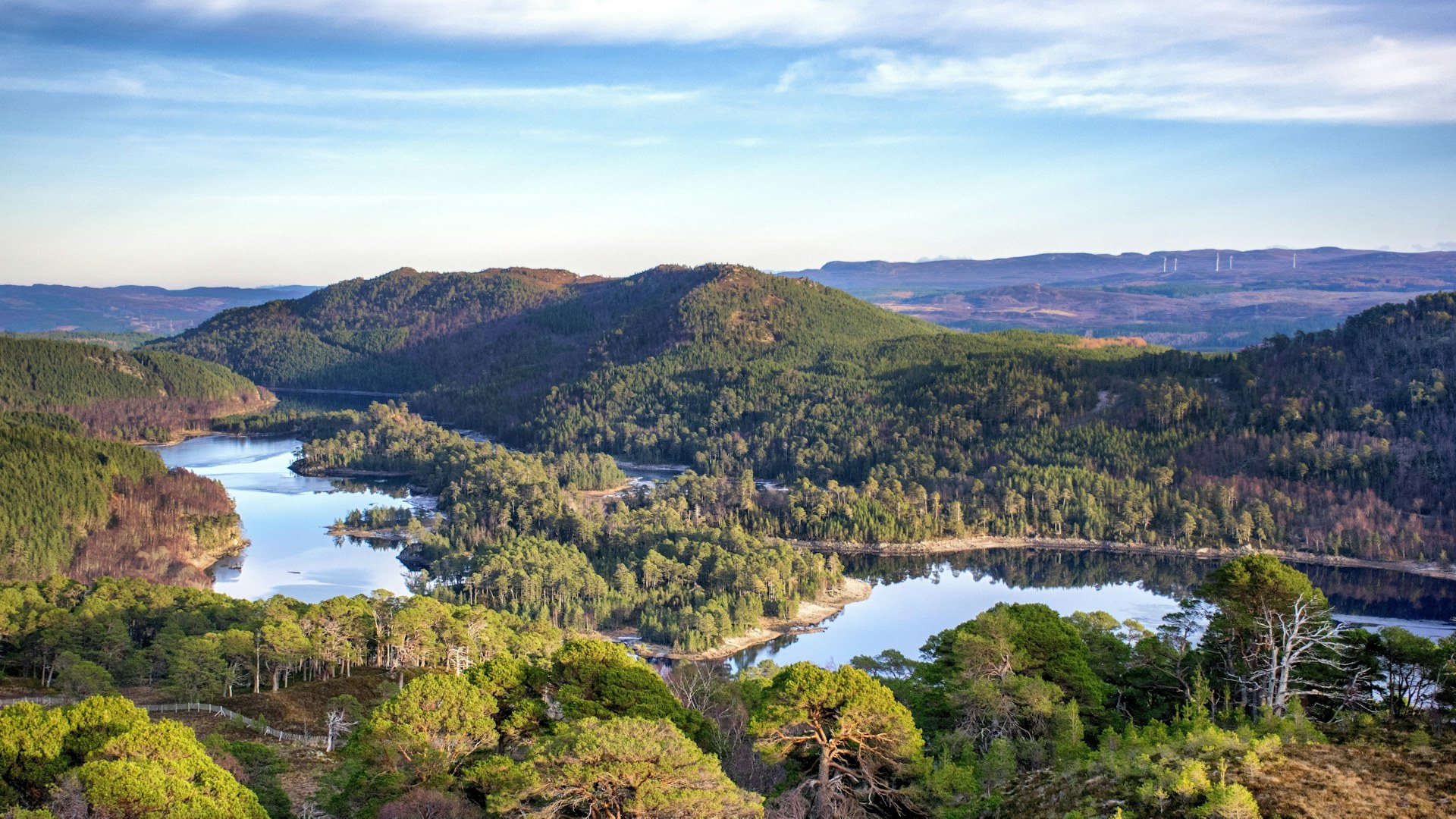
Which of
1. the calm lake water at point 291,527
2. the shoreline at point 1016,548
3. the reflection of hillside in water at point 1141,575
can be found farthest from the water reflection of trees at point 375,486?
the reflection of hillside in water at point 1141,575

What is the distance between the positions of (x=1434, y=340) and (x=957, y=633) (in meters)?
92.1

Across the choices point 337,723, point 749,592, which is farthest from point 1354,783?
point 749,592

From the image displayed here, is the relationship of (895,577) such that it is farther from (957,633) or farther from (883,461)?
(957,633)

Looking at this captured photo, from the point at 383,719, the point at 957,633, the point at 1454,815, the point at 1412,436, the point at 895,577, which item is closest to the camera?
the point at 1454,815

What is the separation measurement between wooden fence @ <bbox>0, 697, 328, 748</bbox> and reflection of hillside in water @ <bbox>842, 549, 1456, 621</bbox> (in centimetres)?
5147

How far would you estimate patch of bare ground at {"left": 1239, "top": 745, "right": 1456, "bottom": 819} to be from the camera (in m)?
18.2

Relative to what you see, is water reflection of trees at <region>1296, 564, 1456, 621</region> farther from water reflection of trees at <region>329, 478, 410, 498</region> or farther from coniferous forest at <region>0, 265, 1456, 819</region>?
water reflection of trees at <region>329, 478, 410, 498</region>

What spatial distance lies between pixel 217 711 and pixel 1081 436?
87095 mm

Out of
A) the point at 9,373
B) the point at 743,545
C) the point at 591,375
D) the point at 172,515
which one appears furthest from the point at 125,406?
the point at 743,545

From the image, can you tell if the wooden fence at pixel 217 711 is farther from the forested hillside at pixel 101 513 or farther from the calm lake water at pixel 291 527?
the forested hillside at pixel 101 513

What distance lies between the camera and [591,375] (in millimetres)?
170125

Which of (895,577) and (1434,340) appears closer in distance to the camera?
(895,577)

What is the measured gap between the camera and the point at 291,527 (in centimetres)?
9606

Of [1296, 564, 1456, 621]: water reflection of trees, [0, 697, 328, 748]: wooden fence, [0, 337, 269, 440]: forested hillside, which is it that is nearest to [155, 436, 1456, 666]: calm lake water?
[1296, 564, 1456, 621]: water reflection of trees
